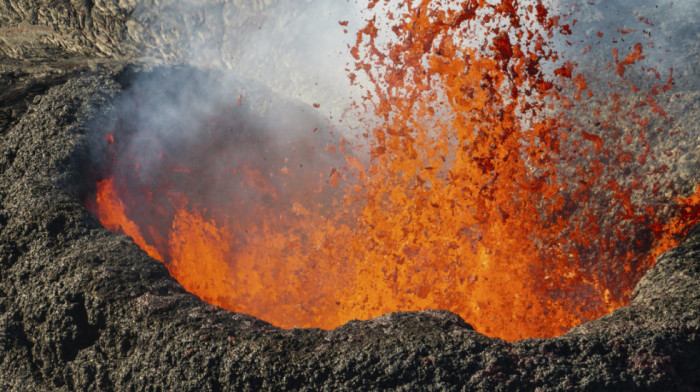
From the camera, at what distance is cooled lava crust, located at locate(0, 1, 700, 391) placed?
1.94m

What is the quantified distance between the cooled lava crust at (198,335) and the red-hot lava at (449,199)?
0.99 m

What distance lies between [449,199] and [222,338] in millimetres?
2833

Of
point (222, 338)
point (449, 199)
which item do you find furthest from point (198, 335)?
point (449, 199)

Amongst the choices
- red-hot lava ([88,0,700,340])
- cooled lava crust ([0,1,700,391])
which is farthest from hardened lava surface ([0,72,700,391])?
red-hot lava ([88,0,700,340])

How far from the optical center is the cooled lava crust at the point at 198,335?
194 cm

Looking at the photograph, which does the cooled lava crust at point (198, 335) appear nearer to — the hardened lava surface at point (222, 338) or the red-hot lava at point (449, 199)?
the hardened lava surface at point (222, 338)

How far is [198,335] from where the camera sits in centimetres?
214

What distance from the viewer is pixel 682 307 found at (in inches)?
85.0

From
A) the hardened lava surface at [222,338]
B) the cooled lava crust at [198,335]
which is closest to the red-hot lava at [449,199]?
the cooled lava crust at [198,335]

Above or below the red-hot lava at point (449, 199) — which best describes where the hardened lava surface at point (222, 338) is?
below

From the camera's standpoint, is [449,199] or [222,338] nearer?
[222,338]

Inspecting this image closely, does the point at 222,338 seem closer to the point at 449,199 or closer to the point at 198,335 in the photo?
the point at 198,335

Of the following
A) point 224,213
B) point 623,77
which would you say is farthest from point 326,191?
point 623,77

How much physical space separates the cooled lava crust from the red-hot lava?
99 cm
